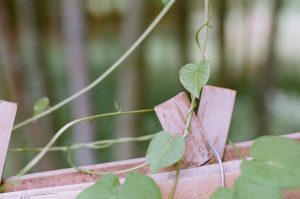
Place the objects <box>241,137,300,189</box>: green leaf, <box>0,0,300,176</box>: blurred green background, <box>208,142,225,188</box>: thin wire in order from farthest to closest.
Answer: <box>0,0,300,176</box>: blurred green background
<box>208,142,225,188</box>: thin wire
<box>241,137,300,189</box>: green leaf

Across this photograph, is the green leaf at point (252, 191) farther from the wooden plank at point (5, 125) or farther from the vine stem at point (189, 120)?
the wooden plank at point (5, 125)

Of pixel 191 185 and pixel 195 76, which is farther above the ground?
pixel 195 76

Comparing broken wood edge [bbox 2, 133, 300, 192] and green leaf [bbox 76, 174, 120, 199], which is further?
broken wood edge [bbox 2, 133, 300, 192]

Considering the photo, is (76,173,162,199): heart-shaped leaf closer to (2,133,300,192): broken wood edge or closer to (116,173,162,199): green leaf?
(116,173,162,199): green leaf

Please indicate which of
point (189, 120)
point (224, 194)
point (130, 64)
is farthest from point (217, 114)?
point (130, 64)

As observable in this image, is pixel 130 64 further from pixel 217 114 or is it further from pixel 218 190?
pixel 218 190

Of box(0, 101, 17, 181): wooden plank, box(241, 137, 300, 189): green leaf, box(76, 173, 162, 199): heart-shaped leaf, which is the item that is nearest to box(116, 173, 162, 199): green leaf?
box(76, 173, 162, 199): heart-shaped leaf
